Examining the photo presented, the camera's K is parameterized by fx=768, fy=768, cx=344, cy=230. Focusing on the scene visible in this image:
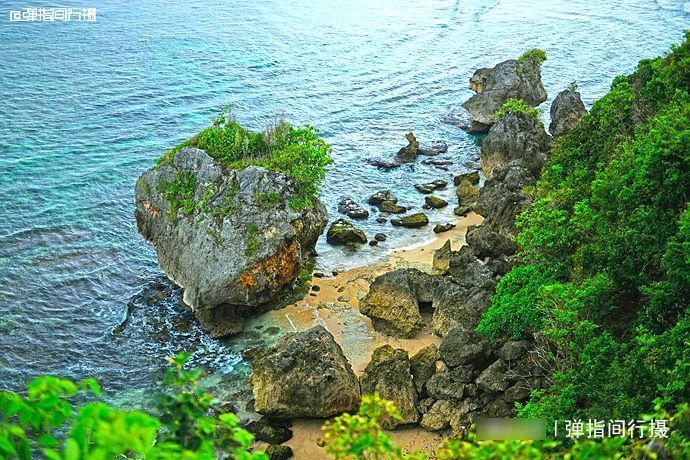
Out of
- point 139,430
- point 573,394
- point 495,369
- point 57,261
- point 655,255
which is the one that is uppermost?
point 139,430

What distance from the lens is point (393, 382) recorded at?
33.5 meters

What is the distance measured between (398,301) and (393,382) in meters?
6.75

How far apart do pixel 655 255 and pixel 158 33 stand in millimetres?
77817

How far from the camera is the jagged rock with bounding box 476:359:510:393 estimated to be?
3119cm

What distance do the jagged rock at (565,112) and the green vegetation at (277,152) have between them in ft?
86.9

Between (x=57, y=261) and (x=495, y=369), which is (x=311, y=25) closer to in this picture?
(x=57, y=261)

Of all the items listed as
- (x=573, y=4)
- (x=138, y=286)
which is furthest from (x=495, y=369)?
(x=573, y=4)

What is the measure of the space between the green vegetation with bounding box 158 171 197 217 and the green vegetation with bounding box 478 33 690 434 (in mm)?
18511

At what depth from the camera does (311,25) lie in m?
104

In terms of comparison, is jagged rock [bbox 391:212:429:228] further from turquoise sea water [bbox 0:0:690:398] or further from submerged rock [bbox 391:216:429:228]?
turquoise sea water [bbox 0:0:690:398]

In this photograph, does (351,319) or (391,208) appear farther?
(391,208)

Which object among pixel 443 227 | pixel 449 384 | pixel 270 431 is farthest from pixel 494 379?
pixel 443 227

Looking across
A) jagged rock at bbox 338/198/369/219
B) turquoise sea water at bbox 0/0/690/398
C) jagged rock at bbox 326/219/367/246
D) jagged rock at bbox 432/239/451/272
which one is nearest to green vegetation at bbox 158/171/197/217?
turquoise sea water at bbox 0/0/690/398

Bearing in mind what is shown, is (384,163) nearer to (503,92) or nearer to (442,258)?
(503,92)
